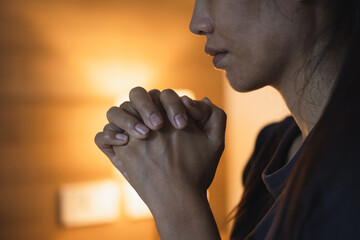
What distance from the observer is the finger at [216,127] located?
571mm

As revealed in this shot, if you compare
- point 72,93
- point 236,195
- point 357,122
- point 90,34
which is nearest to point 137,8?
point 90,34

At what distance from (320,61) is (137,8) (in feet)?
2.98

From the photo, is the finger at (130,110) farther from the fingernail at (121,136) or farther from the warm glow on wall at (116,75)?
the warm glow on wall at (116,75)

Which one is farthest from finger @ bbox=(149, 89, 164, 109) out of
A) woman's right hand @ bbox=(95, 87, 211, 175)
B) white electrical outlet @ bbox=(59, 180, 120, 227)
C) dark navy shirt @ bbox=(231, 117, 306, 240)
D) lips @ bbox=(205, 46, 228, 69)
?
white electrical outlet @ bbox=(59, 180, 120, 227)

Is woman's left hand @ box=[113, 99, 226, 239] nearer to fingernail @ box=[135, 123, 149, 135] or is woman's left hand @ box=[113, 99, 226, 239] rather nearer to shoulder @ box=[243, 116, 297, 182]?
fingernail @ box=[135, 123, 149, 135]

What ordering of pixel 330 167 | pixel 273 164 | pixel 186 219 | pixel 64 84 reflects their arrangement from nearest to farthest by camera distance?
1. pixel 330 167
2. pixel 186 219
3. pixel 273 164
4. pixel 64 84

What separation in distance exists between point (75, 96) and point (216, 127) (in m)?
0.76

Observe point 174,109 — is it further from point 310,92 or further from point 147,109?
point 310,92

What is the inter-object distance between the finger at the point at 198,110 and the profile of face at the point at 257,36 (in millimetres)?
62

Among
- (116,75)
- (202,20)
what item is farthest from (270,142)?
(116,75)

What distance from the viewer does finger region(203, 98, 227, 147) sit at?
1.87 feet

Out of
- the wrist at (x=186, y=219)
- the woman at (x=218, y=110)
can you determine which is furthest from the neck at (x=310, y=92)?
the wrist at (x=186, y=219)

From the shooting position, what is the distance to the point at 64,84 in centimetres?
120

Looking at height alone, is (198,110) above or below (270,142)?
above
